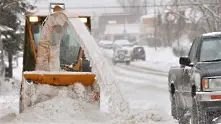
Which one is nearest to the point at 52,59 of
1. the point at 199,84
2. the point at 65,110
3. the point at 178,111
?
the point at 65,110

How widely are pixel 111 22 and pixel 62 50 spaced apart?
389 ft

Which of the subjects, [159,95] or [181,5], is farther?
[181,5]

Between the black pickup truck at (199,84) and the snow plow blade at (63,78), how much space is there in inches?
68.7

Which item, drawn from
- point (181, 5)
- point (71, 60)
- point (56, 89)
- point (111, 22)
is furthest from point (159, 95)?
point (111, 22)

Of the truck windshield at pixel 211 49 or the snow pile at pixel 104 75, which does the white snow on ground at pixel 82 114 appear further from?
the truck windshield at pixel 211 49

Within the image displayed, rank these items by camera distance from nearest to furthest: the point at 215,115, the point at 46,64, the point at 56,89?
the point at 215,115
the point at 56,89
the point at 46,64

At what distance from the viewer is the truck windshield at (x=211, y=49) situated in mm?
9930

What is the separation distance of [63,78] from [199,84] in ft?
10.5

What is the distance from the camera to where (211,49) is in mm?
10148

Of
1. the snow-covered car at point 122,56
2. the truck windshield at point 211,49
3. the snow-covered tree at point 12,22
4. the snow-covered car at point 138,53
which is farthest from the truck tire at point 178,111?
the snow-covered car at point 138,53

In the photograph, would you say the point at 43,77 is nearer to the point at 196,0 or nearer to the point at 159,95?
the point at 159,95

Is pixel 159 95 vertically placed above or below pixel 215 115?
below

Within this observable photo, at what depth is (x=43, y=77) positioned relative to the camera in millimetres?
11156

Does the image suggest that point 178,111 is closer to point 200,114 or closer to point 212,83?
point 200,114
